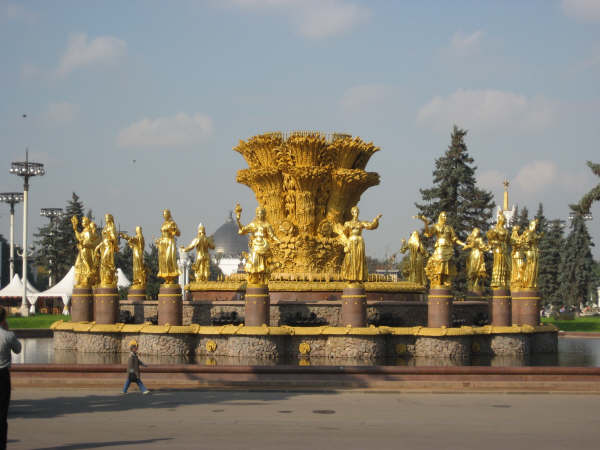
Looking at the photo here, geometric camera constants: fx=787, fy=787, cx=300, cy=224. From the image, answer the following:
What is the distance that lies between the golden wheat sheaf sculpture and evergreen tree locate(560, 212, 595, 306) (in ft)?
123

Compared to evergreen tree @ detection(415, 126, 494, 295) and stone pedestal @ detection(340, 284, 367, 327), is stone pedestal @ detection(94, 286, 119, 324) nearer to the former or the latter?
stone pedestal @ detection(340, 284, 367, 327)

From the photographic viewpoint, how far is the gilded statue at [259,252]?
2145 centimetres

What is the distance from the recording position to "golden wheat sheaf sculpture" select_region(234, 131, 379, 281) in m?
27.7

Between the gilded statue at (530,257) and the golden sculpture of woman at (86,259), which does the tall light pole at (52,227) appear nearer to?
the golden sculpture of woman at (86,259)

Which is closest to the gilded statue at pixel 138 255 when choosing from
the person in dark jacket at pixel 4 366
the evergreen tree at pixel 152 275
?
the person in dark jacket at pixel 4 366

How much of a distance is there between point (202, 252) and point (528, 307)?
452 inches

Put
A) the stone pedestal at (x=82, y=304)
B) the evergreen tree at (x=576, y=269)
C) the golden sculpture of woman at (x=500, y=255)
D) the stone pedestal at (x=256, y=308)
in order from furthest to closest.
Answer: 1. the evergreen tree at (x=576, y=269)
2. the stone pedestal at (x=82, y=304)
3. the golden sculpture of woman at (x=500, y=255)
4. the stone pedestal at (x=256, y=308)

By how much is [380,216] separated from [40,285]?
76822 millimetres

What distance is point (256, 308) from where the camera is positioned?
21.0 meters

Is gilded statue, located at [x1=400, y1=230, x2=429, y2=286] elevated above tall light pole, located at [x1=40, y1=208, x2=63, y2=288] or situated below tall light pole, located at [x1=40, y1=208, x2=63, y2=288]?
below

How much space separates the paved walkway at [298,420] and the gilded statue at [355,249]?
5590mm

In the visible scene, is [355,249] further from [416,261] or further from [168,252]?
[416,261]

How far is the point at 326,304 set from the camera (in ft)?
76.6

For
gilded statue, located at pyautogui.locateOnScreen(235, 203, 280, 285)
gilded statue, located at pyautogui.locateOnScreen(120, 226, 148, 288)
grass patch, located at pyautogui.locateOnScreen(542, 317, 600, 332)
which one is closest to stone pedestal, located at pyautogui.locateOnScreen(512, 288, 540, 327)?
gilded statue, located at pyautogui.locateOnScreen(235, 203, 280, 285)
